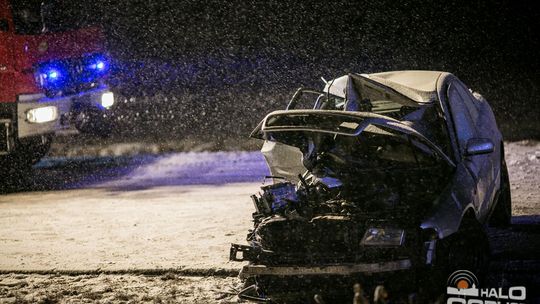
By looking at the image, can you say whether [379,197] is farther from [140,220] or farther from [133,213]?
[133,213]

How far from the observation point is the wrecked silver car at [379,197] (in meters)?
3.93

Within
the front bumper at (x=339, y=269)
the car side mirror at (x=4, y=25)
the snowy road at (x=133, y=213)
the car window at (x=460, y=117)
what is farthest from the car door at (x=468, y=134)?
the car side mirror at (x=4, y=25)

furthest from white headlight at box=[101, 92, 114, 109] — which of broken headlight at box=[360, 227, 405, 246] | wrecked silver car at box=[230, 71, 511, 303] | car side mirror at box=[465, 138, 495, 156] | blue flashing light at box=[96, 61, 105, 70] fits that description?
broken headlight at box=[360, 227, 405, 246]

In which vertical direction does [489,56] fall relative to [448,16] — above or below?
below

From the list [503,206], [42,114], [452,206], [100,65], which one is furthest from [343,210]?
[100,65]

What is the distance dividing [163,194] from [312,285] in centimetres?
517

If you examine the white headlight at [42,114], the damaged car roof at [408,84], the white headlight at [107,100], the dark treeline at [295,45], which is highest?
the dark treeline at [295,45]

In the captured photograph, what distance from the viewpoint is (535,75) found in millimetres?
16422

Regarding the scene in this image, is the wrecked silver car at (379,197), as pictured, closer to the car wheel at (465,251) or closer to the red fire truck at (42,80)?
the car wheel at (465,251)

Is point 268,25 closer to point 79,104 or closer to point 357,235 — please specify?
point 79,104

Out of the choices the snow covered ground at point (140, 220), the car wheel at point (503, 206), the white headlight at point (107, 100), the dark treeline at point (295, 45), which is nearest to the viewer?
the snow covered ground at point (140, 220)

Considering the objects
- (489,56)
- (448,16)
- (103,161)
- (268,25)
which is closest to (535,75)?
(489,56)

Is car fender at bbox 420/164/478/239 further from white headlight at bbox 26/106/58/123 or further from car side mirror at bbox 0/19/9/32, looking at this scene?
car side mirror at bbox 0/19/9/32

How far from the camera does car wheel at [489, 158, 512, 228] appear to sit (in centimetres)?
582
